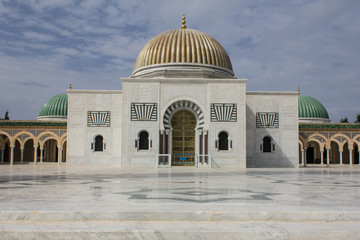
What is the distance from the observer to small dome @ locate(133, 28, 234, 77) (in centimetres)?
2112

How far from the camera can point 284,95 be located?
2025 centimetres

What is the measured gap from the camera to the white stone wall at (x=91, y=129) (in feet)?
64.8

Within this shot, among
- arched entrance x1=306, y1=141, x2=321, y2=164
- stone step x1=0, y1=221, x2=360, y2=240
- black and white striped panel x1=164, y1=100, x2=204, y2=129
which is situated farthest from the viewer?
arched entrance x1=306, y1=141, x2=321, y2=164

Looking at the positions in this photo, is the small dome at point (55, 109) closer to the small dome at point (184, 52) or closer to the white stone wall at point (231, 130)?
the small dome at point (184, 52)

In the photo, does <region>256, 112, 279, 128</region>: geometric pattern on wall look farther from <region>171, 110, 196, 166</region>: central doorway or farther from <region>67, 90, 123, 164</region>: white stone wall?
<region>67, 90, 123, 164</region>: white stone wall

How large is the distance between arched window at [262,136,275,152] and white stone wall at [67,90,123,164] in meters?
8.62

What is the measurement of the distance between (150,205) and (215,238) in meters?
1.15

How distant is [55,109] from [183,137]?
18185 mm

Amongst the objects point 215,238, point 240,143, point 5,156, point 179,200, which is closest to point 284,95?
point 240,143

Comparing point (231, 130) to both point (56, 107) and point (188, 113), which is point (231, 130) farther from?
point (56, 107)

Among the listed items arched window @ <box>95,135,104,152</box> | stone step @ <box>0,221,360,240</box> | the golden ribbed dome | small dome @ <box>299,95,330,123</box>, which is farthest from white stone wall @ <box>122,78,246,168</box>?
small dome @ <box>299,95,330,123</box>

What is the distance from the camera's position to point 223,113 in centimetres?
1819

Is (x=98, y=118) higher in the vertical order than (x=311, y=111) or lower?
lower

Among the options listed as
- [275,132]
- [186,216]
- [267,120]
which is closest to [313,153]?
[275,132]
